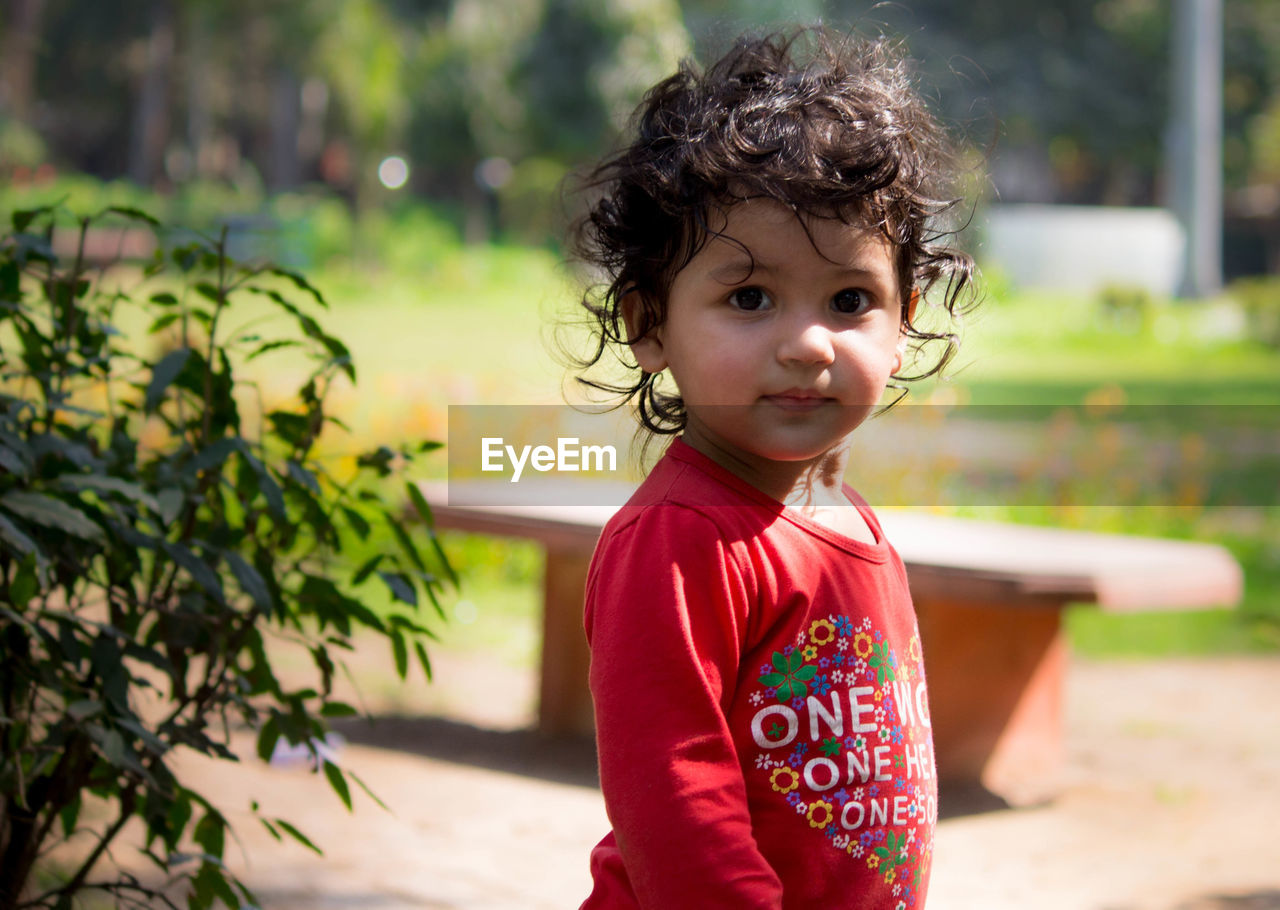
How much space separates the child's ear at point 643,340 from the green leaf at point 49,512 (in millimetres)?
657

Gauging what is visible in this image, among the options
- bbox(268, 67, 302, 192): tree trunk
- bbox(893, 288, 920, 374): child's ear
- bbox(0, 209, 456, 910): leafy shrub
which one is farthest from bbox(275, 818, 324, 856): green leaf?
bbox(268, 67, 302, 192): tree trunk

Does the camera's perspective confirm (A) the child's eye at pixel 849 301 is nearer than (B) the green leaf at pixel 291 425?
Yes

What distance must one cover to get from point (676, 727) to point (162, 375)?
0.89 m

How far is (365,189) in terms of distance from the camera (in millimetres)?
26391

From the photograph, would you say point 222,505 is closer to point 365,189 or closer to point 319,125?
point 365,189

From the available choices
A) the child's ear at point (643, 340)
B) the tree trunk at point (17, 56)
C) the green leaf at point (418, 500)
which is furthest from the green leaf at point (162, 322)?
the tree trunk at point (17, 56)

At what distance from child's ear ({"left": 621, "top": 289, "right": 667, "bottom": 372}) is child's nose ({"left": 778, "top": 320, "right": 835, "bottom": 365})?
18 cm

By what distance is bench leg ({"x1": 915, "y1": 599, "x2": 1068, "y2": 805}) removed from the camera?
3986 mm

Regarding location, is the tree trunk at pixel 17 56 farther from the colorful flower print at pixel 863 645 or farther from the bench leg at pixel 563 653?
the colorful flower print at pixel 863 645

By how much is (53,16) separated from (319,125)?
872cm

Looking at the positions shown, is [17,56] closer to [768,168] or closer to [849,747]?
[768,168]

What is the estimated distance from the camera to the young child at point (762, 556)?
1286 millimetres

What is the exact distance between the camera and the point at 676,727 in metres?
1.28

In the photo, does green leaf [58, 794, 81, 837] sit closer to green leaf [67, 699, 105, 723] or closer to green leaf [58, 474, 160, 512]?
green leaf [67, 699, 105, 723]
